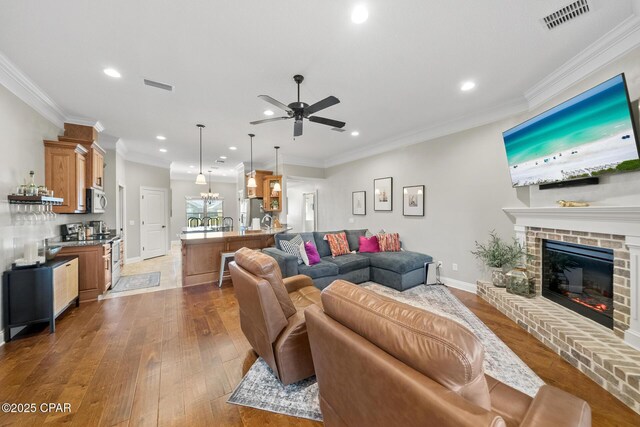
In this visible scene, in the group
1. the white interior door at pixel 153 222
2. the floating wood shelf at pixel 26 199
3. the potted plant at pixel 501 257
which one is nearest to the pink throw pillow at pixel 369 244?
the potted plant at pixel 501 257

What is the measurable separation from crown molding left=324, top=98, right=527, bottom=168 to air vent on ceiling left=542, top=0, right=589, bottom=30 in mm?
1485

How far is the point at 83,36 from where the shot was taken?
2.21 metres

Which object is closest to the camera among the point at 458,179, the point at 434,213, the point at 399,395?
the point at 399,395

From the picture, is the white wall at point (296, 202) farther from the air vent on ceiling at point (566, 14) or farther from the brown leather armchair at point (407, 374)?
the brown leather armchair at point (407, 374)

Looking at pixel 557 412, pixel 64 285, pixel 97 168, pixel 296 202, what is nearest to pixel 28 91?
pixel 97 168

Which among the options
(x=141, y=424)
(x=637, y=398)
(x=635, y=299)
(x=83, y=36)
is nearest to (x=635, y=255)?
(x=635, y=299)

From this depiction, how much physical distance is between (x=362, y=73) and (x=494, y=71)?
58.0 inches

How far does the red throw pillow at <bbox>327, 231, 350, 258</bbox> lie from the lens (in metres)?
4.65

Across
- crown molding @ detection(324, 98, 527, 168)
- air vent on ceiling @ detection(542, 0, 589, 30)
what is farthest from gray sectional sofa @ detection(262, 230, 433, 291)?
air vent on ceiling @ detection(542, 0, 589, 30)

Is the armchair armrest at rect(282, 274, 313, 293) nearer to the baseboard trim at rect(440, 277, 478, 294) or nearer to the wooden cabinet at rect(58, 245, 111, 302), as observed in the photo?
the baseboard trim at rect(440, 277, 478, 294)

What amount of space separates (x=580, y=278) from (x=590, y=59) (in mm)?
2281

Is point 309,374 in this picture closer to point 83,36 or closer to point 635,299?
point 635,299

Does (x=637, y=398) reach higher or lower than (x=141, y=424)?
higher

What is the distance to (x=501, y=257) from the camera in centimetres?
343
